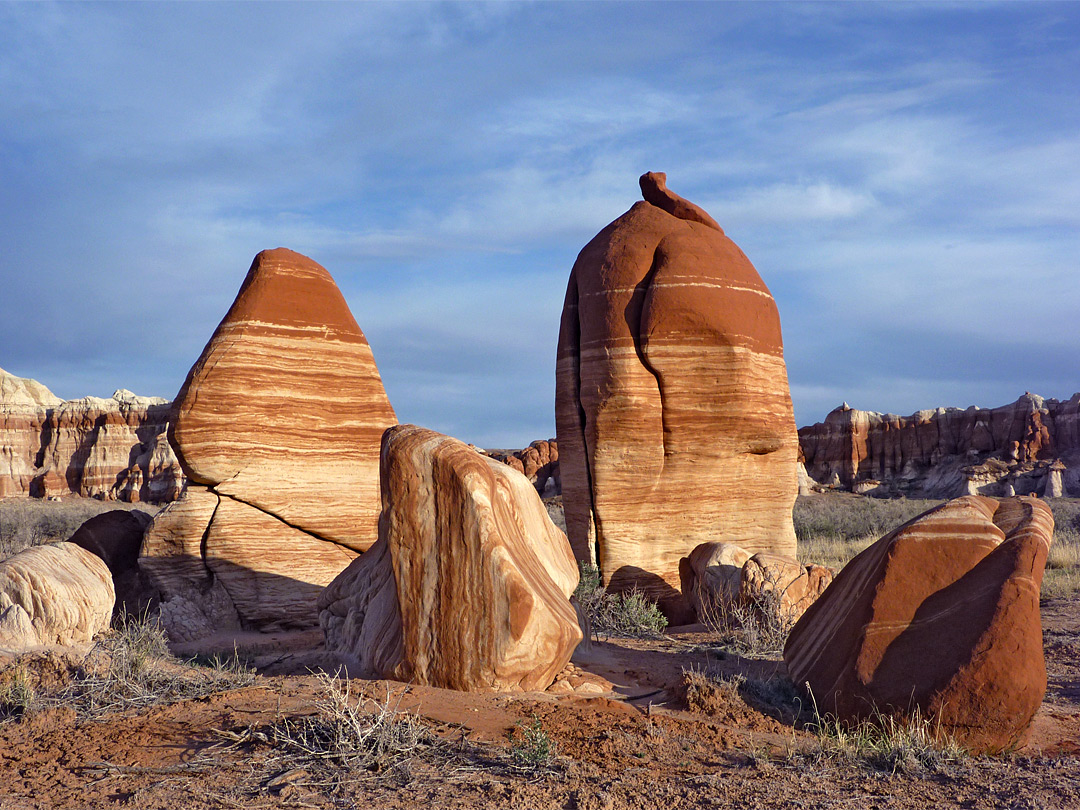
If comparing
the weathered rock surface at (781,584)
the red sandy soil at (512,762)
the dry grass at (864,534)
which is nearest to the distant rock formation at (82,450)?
the dry grass at (864,534)

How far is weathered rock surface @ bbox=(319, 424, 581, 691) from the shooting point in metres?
5.52

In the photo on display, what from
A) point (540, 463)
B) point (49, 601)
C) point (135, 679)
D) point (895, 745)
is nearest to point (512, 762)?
point (895, 745)

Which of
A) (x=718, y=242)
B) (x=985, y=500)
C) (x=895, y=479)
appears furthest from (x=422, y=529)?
(x=895, y=479)

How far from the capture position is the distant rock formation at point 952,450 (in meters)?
39.4

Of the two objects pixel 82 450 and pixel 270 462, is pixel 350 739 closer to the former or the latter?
pixel 270 462

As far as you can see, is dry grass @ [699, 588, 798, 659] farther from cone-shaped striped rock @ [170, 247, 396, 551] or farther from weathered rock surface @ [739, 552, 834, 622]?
cone-shaped striped rock @ [170, 247, 396, 551]

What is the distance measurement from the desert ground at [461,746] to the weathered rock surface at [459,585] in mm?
186

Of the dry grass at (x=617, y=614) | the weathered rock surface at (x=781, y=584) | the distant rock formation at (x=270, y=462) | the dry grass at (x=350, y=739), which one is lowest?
the dry grass at (x=617, y=614)

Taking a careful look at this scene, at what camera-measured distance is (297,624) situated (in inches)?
354

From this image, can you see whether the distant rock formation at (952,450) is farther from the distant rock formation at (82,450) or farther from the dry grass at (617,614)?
the distant rock formation at (82,450)

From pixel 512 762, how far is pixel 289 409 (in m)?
5.93

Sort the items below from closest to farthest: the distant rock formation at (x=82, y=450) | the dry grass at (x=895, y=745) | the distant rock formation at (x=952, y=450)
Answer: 1. the dry grass at (x=895, y=745)
2. the distant rock formation at (x=952, y=450)
3. the distant rock formation at (x=82, y=450)

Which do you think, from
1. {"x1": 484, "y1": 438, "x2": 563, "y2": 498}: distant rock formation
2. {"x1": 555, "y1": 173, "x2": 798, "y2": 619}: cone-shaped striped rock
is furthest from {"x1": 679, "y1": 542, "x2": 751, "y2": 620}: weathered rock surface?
{"x1": 484, "y1": 438, "x2": 563, "y2": 498}: distant rock formation

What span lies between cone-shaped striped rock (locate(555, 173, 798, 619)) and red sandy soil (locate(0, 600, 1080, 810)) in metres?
4.65
